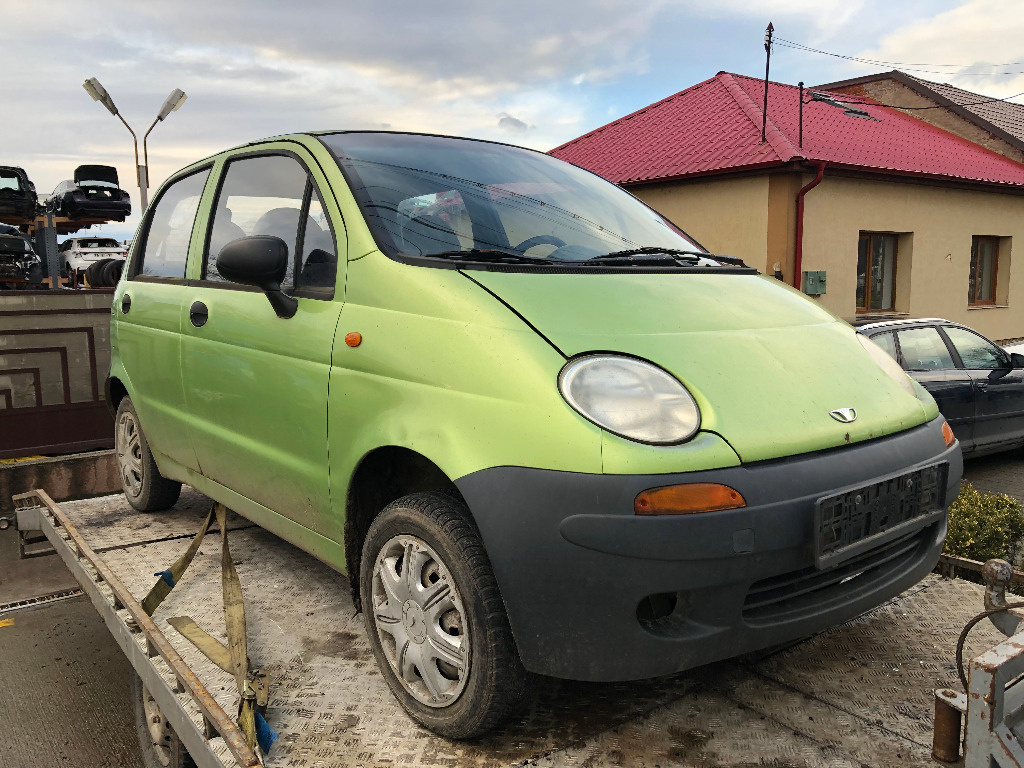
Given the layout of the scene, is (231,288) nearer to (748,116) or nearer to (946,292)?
(748,116)

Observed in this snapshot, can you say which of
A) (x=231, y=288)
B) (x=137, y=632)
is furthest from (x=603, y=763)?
(x=231, y=288)

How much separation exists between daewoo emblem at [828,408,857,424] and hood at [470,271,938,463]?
1cm

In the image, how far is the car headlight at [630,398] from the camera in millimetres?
1863

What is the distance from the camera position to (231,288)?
3.07 meters

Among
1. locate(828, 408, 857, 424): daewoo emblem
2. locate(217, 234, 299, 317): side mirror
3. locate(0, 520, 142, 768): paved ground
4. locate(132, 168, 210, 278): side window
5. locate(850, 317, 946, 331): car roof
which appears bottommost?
locate(0, 520, 142, 768): paved ground

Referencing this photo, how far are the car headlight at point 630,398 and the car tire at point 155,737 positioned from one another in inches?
59.0

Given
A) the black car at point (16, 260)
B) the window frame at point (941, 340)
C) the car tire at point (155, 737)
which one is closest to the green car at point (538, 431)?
the car tire at point (155, 737)

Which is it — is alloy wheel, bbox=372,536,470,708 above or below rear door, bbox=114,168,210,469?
below

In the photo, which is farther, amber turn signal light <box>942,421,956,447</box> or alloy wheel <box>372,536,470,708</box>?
amber turn signal light <box>942,421,956,447</box>

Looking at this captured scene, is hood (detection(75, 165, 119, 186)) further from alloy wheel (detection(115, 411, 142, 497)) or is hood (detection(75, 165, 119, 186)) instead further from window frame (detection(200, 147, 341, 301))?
window frame (detection(200, 147, 341, 301))

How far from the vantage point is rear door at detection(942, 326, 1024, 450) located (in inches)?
293

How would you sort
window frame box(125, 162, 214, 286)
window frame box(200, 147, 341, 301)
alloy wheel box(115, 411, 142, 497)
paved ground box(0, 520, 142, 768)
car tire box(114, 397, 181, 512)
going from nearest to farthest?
window frame box(200, 147, 341, 301) → paved ground box(0, 520, 142, 768) → window frame box(125, 162, 214, 286) → car tire box(114, 397, 181, 512) → alloy wheel box(115, 411, 142, 497)

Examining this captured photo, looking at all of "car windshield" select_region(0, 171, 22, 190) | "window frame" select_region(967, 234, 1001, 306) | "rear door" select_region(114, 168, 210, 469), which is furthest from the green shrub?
"car windshield" select_region(0, 171, 22, 190)

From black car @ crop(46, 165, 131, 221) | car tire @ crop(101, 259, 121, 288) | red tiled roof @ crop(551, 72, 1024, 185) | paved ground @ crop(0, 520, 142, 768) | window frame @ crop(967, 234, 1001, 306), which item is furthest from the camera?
black car @ crop(46, 165, 131, 221)
